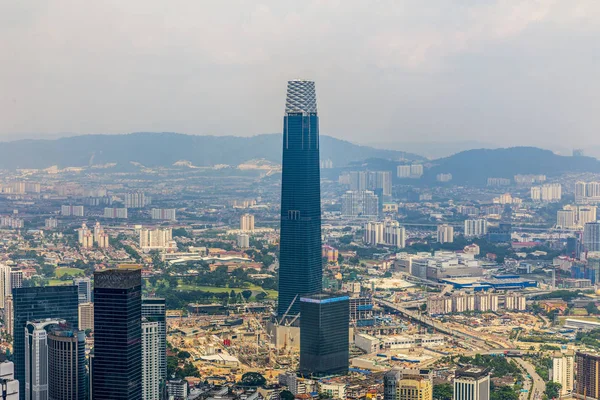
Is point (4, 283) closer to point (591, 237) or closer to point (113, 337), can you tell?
point (113, 337)

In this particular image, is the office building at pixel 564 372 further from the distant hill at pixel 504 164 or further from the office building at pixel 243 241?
the distant hill at pixel 504 164

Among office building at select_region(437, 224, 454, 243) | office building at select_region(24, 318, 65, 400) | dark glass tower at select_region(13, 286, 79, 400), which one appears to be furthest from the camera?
office building at select_region(437, 224, 454, 243)

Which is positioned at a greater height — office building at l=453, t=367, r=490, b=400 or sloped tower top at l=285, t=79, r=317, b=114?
sloped tower top at l=285, t=79, r=317, b=114

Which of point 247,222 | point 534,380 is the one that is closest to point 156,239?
point 247,222

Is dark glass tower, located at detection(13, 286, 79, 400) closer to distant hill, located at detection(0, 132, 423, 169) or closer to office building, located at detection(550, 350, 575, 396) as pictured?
office building, located at detection(550, 350, 575, 396)

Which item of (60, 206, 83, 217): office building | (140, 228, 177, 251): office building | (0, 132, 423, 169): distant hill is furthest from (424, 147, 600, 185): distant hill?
(60, 206, 83, 217): office building

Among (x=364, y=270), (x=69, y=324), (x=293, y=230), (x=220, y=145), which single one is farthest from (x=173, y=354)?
(x=220, y=145)

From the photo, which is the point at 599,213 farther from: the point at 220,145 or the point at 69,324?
the point at 69,324
